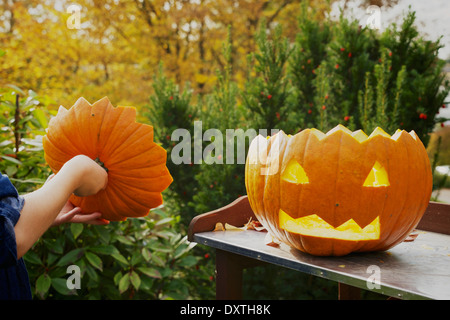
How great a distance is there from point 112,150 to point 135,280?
1237 millimetres

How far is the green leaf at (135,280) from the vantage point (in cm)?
240

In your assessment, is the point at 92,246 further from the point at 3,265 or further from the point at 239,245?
the point at 3,265

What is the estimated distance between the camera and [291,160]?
1470mm

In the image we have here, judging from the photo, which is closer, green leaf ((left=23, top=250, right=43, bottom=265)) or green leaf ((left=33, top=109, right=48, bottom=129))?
green leaf ((left=23, top=250, right=43, bottom=265))

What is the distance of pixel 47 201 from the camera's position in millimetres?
1097

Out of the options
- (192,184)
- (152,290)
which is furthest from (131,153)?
(192,184)

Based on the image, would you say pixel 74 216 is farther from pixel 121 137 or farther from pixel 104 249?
pixel 104 249

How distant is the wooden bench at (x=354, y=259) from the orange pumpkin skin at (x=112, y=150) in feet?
1.12

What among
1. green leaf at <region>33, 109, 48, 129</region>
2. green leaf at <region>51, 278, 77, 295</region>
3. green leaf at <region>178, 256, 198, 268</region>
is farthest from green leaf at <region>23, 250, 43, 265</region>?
green leaf at <region>178, 256, 198, 268</region>

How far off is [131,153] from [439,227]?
1295 mm

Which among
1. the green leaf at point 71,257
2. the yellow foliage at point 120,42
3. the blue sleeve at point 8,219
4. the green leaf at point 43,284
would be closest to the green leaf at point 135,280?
the green leaf at point 71,257

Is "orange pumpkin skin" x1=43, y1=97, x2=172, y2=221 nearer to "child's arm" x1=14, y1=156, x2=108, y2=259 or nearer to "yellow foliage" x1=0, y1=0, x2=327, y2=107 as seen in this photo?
"child's arm" x1=14, y1=156, x2=108, y2=259

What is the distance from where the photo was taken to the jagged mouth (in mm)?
1413

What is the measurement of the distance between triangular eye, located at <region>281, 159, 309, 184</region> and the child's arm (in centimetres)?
66
